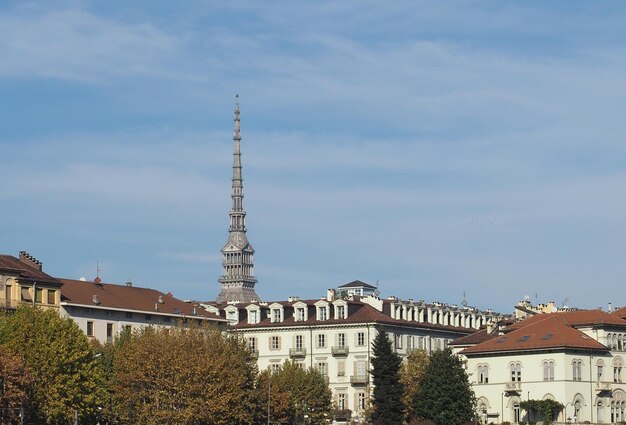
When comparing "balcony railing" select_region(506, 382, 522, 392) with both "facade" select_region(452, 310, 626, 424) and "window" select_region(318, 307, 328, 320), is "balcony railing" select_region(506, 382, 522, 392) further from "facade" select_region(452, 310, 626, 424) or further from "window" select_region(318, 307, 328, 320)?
"window" select_region(318, 307, 328, 320)

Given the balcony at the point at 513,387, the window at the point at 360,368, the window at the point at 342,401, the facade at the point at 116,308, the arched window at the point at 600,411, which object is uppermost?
the facade at the point at 116,308

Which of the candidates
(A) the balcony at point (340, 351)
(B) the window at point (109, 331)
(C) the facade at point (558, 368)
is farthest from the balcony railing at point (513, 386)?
(B) the window at point (109, 331)

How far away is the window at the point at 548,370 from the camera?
154875mm

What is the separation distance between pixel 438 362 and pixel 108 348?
31.1 m

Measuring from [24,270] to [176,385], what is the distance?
29.6 m

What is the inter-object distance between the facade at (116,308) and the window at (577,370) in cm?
3752

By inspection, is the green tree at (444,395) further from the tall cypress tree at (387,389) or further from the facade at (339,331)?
the facade at (339,331)

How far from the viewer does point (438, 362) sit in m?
147

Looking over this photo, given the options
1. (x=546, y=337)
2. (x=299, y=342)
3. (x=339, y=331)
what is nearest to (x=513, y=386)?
(x=546, y=337)

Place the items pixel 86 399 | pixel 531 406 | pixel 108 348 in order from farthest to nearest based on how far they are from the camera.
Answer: pixel 531 406 < pixel 108 348 < pixel 86 399

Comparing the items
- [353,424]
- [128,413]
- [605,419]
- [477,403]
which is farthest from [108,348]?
[605,419]

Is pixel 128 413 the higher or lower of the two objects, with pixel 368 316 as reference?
lower

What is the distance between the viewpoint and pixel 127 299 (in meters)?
169

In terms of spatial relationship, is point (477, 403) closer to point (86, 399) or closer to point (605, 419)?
point (605, 419)
